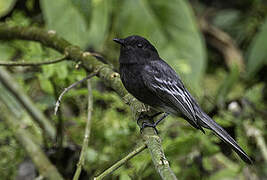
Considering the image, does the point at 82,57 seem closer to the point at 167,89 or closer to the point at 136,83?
the point at 136,83

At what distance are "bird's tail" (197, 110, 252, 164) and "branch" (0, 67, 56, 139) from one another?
3.15ft


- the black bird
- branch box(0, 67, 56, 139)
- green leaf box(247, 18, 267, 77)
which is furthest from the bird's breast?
green leaf box(247, 18, 267, 77)

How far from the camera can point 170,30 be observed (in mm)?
3391

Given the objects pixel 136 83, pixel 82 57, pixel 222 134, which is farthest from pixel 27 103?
pixel 222 134

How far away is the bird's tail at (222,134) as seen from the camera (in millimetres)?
2027

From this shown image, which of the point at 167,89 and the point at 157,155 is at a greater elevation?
the point at 157,155

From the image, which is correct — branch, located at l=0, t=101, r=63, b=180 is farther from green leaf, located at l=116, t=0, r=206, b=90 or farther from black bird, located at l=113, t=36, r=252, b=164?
green leaf, located at l=116, t=0, r=206, b=90

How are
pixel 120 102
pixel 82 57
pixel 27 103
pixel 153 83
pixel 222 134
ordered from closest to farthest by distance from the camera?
1. pixel 222 134
2. pixel 82 57
3. pixel 153 83
4. pixel 27 103
5. pixel 120 102

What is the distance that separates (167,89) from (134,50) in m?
0.34

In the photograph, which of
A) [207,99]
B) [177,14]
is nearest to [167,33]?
[177,14]

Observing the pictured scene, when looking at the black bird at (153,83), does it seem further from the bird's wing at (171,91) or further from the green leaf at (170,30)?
the green leaf at (170,30)

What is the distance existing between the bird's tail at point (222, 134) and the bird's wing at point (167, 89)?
0.21 feet

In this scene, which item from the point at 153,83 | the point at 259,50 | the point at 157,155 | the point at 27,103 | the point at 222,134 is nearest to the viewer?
the point at 157,155

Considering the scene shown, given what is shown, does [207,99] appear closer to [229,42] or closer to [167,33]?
[167,33]
